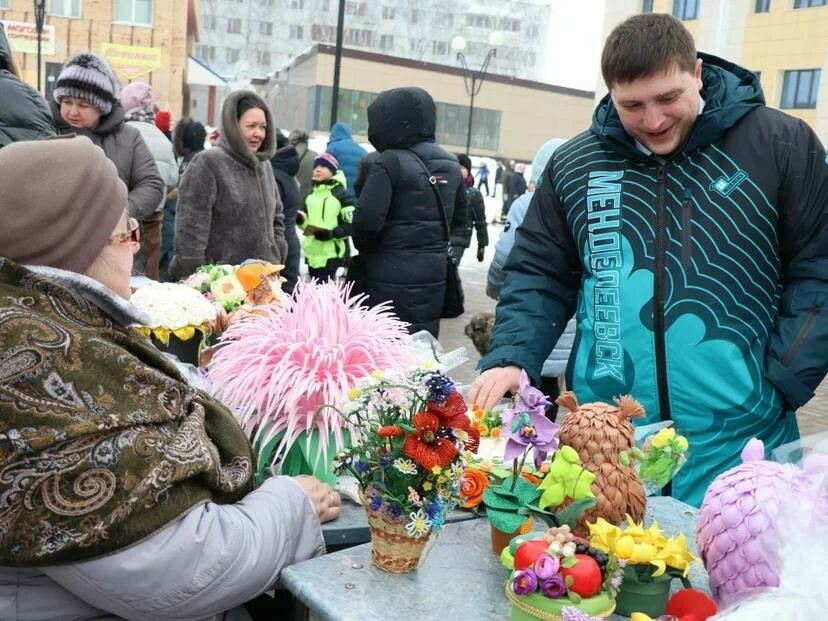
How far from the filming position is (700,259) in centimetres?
212

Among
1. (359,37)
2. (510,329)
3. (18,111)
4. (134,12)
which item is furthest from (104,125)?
(359,37)

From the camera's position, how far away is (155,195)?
16.6 ft

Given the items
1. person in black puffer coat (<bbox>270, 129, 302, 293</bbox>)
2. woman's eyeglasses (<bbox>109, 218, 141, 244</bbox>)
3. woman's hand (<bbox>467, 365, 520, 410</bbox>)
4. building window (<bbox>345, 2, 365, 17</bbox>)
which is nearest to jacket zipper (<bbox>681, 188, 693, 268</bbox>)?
Answer: woman's hand (<bbox>467, 365, 520, 410</bbox>)

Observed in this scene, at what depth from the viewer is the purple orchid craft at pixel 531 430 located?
1.54 meters

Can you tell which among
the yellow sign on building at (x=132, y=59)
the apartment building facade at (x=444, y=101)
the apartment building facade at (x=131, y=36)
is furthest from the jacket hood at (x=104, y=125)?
the apartment building facade at (x=444, y=101)

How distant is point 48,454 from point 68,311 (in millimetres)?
260

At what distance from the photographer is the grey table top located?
137cm

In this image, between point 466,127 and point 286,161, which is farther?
point 466,127

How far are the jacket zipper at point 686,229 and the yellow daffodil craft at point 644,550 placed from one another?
894mm

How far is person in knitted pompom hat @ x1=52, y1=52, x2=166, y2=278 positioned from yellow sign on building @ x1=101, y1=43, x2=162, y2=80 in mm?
28248

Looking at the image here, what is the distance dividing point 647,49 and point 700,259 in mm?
502

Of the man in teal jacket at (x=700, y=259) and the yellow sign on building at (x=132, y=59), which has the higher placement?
the yellow sign on building at (x=132, y=59)

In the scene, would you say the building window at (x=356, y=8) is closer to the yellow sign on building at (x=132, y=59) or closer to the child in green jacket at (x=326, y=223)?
the yellow sign on building at (x=132, y=59)

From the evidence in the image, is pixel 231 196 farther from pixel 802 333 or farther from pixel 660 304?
pixel 802 333
